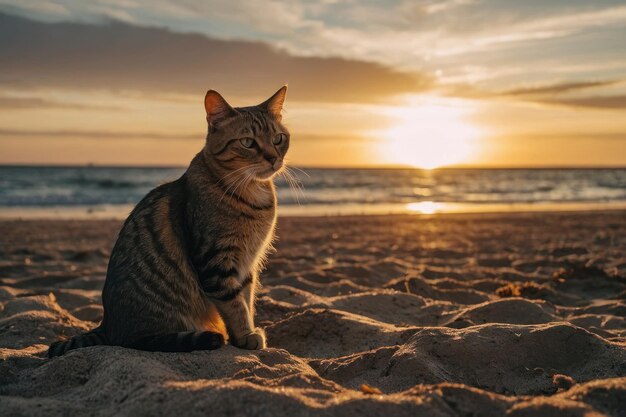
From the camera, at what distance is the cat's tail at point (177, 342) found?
3.12 m

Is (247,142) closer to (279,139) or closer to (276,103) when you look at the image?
(279,139)

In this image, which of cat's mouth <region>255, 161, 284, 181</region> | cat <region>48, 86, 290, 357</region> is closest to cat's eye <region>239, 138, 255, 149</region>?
cat <region>48, 86, 290, 357</region>

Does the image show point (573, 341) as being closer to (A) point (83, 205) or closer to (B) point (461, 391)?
(B) point (461, 391)

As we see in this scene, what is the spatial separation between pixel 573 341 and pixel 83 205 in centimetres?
2025

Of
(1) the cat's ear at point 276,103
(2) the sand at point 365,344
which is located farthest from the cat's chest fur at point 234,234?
(1) the cat's ear at point 276,103

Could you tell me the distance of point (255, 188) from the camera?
3803mm

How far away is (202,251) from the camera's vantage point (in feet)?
11.2

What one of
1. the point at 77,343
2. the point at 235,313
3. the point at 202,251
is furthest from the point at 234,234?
the point at 77,343

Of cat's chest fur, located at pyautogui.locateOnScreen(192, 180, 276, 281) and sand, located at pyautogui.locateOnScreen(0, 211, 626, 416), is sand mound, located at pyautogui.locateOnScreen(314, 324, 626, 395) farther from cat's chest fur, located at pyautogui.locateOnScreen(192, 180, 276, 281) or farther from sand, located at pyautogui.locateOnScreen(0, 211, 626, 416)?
cat's chest fur, located at pyautogui.locateOnScreen(192, 180, 276, 281)

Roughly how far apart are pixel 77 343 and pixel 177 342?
2.04 feet

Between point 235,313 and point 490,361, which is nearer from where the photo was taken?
point 490,361

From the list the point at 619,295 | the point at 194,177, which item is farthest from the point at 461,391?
the point at 619,295

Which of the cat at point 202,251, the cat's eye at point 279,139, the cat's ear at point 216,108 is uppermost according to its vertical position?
the cat's ear at point 216,108

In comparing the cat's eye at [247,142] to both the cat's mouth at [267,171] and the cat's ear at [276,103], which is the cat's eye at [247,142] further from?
the cat's ear at [276,103]
